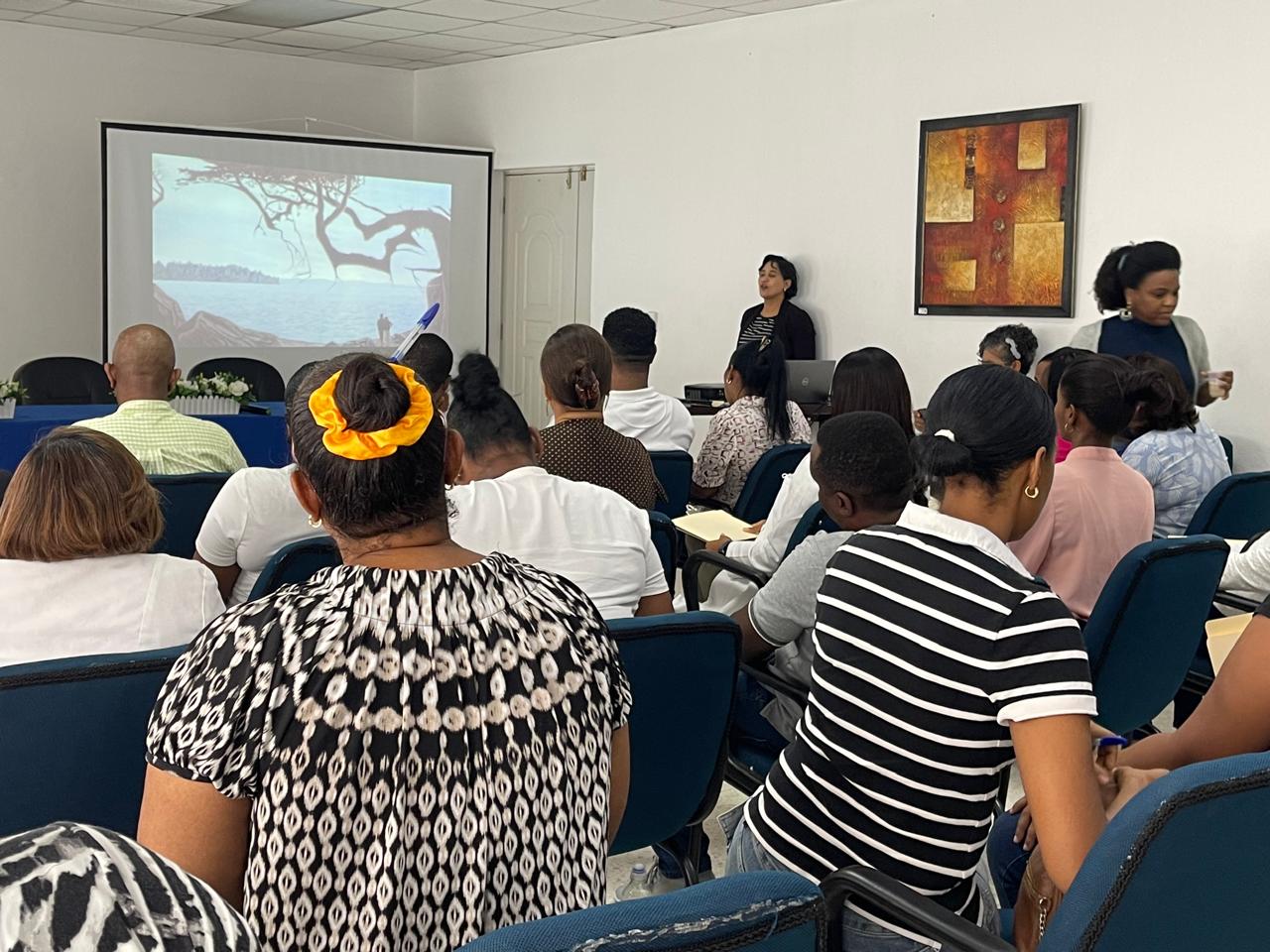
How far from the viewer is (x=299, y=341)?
9484 mm

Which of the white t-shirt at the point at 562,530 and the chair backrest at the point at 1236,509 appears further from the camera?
the chair backrest at the point at 1236,509

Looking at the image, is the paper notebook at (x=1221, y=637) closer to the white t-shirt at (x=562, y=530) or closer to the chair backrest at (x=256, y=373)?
the white t-shirt at (x=562, y=530)

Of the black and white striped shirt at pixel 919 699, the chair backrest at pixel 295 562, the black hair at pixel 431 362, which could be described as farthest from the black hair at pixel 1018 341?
the black and white striped shirt at pixel 919 699

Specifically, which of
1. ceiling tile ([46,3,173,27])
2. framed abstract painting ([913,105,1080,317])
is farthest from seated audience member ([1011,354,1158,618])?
ceiling tile ([46,3,173,27])

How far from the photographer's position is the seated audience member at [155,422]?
4031 millimetres

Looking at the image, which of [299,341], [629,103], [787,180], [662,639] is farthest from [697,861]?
[299,341]

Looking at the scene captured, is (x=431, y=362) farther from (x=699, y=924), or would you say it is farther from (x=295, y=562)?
(x=699, y=924)

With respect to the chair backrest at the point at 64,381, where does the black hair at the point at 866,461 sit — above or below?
above

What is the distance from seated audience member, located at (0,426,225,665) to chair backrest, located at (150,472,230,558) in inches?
49.2

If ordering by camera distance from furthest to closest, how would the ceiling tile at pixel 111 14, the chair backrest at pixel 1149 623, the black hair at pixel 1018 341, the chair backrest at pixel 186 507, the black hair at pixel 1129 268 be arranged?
the ceiling tile at pixel 111 14 < the black hair at pixel 1018 341 < the black hair at pixel 1129 268 < the chair backrest at pixel 186 507 < the chair backrest at pixel 1149 623

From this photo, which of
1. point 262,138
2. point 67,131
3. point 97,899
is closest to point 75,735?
point 97,899

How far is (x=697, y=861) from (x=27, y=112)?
25.8ft

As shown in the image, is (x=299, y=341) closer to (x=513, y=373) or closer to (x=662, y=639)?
(x=513, y=373)

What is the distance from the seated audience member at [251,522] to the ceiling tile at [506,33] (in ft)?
19.2
